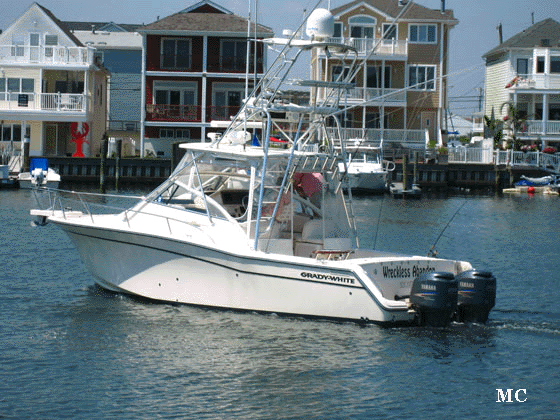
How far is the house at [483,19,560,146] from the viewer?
61656mm

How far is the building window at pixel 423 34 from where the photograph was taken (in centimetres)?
6272

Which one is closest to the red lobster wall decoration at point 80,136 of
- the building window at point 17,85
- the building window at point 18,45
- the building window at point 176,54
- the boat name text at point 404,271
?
the building window at point 17,85

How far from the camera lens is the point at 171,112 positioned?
59.0 metres

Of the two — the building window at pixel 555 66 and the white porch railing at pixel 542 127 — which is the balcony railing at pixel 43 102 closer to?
the white porch railing at pixel 542 127

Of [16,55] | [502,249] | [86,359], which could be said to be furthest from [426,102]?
[86,359]

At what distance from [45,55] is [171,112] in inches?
321

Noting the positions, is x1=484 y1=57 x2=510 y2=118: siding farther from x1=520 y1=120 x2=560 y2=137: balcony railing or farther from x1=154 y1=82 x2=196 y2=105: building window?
x1=154 y1=82 x2=196 y2=105: building window

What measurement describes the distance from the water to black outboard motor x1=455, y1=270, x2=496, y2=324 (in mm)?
260

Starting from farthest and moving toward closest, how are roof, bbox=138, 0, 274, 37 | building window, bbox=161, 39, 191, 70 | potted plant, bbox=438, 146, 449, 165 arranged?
building window, bbox=161, 39, 191, 70
roof, bbox=138, 0, 274, 37
potted plant, bbox=438, 146, 449, 165

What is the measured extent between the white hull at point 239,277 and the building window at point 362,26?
149ft

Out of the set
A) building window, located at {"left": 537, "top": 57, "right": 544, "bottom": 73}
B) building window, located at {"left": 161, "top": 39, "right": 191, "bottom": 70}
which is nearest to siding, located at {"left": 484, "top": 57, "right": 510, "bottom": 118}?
building window, located at {"left": 537, "top": 57, "right": 544, "bottom": 73}

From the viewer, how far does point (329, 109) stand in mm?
16469

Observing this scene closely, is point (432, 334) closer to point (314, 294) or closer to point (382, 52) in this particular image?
point (314, 294)

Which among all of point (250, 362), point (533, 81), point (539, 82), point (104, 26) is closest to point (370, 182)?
point (533, 81)
